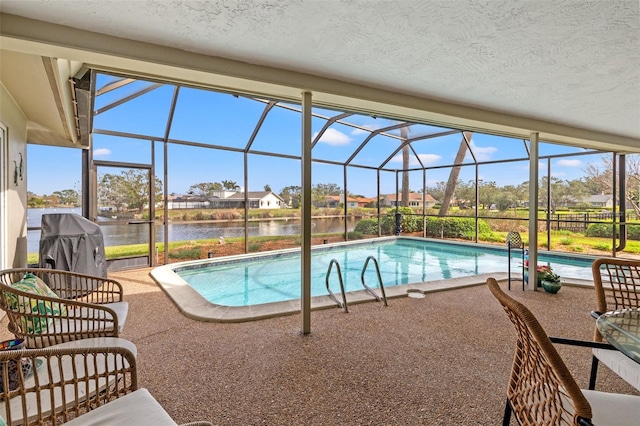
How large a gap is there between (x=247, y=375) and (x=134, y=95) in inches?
208

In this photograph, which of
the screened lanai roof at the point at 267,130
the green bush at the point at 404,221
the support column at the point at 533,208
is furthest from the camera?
the green bush at the point at 404,221

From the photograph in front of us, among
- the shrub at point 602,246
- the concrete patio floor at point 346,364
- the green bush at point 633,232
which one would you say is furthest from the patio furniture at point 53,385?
the green bush at point 633,232

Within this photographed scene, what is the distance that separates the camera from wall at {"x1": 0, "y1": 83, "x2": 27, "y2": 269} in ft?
11.1

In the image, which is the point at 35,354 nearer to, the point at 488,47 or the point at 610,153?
the point at 488,47

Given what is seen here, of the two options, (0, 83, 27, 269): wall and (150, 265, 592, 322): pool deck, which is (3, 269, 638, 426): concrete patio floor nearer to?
(150, 265, 592, 322): pool deck

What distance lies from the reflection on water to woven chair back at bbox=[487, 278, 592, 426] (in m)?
6.11

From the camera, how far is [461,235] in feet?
32.4

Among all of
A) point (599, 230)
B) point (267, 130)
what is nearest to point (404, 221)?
point (599, 230)

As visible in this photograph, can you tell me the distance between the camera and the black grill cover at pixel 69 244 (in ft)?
12.8

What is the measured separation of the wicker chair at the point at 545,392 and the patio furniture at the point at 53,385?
1.73 meters

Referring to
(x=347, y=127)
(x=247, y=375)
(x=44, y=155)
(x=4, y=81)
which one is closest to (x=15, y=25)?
(x=4, y=81)

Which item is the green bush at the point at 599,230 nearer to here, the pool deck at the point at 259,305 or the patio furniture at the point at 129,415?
the pool deck at the point at 259,305

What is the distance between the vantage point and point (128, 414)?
3.91ft

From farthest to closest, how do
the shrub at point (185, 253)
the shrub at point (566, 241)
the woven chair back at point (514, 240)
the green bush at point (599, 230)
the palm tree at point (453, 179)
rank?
the palm tree at point (453, 179), the shrub at point (566, 241), the green bush at point (599, 230), the shrub at point (185, 253), the woven chair back at point (514, 240)
